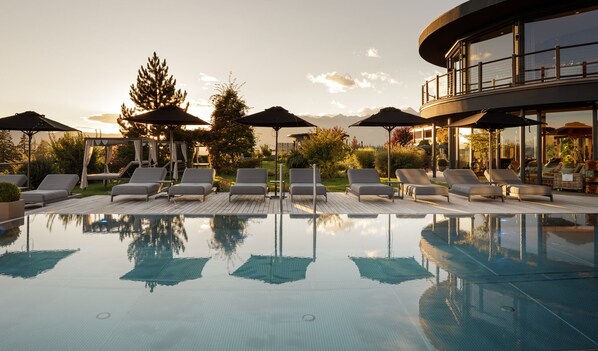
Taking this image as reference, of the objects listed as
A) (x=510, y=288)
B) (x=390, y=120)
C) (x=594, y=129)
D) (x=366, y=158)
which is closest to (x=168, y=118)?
(x=390, y=120)

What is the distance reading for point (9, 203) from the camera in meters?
7.75

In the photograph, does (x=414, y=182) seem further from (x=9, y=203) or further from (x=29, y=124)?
(x=29, y=124)

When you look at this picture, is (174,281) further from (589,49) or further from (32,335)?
(589,49)

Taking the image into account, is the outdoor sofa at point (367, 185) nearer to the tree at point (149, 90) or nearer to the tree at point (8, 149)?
the tree at point (149, 90)

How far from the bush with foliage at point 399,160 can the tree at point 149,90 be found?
16147mm

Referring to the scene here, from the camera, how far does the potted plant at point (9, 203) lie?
768 centimetres

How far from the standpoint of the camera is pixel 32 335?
2793mm

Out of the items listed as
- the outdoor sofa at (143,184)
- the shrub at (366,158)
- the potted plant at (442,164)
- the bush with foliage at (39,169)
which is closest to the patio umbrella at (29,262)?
the outdoor sofa at (143,184)

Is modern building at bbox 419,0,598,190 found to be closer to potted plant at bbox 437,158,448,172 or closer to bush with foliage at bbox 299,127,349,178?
bush with foliage at bbox 299,127,349,178

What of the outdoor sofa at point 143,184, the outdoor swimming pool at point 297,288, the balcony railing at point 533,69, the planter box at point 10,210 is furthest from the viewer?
the balcony railing at point 533,69

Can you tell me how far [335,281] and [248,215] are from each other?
14.8 ft

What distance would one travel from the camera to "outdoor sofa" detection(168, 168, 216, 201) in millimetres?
10328

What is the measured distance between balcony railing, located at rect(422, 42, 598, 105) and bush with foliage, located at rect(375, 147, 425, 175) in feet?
9.23

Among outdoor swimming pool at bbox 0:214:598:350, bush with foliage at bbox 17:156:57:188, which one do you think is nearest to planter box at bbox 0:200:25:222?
outdoor swimming pool at bbox 0:214:598:350
